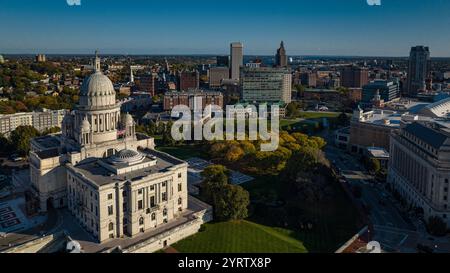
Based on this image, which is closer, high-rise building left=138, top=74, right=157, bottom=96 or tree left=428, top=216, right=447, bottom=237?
tree left=428, top=216, right=447, bottom=237

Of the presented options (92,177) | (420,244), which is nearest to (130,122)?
(92,177)

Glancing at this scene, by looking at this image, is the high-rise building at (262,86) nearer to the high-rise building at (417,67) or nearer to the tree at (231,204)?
the high-rise building at (417,67)

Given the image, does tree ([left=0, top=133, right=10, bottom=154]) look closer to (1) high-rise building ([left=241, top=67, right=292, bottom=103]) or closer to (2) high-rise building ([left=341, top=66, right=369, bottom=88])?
(1) high-rise building ([left=241, top=67, right=292, bottom=103])

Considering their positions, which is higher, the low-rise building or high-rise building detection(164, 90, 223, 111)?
high-rise building detection(164, 90, 223, 111)

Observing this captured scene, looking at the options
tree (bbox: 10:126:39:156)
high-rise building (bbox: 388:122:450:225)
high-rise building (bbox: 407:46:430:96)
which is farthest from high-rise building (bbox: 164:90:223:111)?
high-rise building (bbox: 407:46:430:96)

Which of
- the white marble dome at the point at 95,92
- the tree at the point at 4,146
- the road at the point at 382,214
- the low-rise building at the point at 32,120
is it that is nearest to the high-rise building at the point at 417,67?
the road at the point at 382,214

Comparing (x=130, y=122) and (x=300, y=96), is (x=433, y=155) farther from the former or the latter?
(x=300, y=96)
